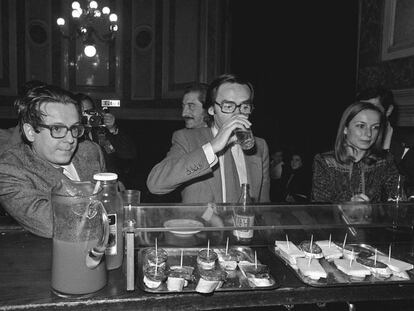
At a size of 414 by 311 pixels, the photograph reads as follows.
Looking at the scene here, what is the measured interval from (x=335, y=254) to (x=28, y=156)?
57.8 inches

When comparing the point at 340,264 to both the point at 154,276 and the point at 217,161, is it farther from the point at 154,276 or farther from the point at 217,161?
the point at 217,161

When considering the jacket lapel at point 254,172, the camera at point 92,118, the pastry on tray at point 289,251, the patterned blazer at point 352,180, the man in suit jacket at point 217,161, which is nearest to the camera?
the pastry on tray at point 289,251

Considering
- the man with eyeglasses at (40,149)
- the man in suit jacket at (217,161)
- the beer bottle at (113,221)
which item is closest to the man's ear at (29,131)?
the man with eyeglasses at (40,149)

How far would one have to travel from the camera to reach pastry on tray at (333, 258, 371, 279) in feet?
4.24

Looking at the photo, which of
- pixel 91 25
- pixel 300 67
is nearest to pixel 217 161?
pixel 300 67

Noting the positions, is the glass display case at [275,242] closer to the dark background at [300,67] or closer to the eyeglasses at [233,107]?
the eyeglasses at [233,107]

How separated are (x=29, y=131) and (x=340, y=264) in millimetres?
1528

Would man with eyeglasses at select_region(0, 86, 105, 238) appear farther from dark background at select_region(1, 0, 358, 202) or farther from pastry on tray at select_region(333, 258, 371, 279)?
dark background at select_region(1, 0, 358, 202)

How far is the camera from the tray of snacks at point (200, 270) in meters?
1.16

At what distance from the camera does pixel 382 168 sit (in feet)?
8.93

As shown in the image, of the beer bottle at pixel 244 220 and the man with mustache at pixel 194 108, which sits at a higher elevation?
the man with mustache at pixel 194 108

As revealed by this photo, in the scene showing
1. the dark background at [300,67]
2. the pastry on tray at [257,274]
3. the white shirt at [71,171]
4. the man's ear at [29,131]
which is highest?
the dark background at [300,67]

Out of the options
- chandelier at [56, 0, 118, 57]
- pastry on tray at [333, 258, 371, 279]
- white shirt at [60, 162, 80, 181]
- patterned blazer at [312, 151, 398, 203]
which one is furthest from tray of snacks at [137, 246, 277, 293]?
chandelier at [56, 0, 118, 57]

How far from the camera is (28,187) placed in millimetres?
1750
